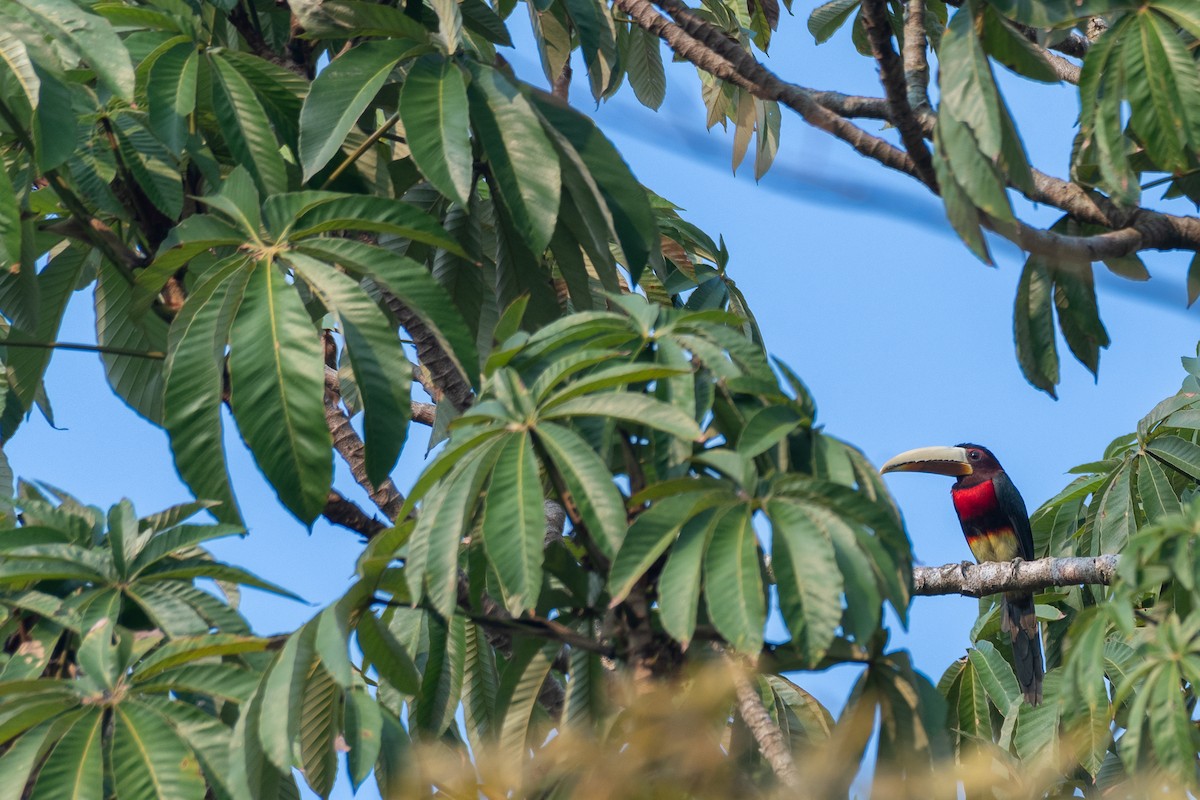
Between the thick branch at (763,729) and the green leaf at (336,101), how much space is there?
1.02 metres

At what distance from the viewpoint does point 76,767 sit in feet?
5.98

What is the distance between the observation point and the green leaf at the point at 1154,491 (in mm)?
3646

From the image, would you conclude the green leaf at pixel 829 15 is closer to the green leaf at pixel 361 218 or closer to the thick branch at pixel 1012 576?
the thick branch at pixel 1012 576

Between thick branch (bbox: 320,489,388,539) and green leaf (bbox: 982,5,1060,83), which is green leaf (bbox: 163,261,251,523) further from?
green leaf (bbox: 982,5,1060,83)

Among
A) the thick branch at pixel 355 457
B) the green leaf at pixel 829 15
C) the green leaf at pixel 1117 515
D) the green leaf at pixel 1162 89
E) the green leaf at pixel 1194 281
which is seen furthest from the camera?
the green leaf at pixel 829 15

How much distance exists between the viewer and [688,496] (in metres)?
1.67

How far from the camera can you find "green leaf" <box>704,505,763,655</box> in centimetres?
159

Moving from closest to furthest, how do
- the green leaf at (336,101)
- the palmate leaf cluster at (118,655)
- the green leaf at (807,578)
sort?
the green leaf at (807,578) → the palmate leaf cluster at (118,655) → the green leaf at (336,101)

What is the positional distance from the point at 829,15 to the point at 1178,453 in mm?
1574

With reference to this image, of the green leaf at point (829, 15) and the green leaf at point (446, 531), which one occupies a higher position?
the green leaf at point (829, 15)

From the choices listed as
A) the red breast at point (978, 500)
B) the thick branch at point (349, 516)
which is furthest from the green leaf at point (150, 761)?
the red breast at point (978, 500)

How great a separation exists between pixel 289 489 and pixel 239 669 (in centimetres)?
29

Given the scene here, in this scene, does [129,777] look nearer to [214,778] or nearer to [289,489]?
[214,778]

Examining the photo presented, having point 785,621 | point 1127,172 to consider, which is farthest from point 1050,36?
point 785,621
